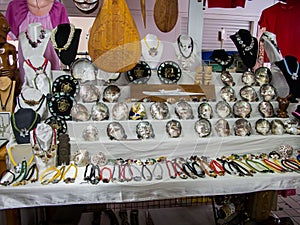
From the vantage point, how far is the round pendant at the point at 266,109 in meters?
1.60

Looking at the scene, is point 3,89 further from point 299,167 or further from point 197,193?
point 299,167

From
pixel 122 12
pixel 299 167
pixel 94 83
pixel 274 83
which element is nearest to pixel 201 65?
pixel 274 83

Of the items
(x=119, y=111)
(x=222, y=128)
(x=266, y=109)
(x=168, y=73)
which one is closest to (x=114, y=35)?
(x=119, y=111)

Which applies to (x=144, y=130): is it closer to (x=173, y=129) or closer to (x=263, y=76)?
(x=173, y=129)

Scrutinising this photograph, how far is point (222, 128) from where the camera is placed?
1501 millimetres

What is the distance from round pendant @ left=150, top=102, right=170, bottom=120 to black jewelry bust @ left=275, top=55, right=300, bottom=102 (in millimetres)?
712

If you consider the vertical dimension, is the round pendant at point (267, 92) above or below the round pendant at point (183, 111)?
above

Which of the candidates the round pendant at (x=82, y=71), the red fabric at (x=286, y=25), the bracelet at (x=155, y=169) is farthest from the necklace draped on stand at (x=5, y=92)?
the red fabric at (x=286, y=25)

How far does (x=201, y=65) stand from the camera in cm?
167

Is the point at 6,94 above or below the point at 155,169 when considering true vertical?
above

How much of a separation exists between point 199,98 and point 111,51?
875 millimetres

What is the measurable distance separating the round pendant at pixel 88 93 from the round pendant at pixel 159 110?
30 centimetres

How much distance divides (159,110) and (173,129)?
12 cm

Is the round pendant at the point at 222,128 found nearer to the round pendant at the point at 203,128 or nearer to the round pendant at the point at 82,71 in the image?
the round pendant at the point at 203,128
